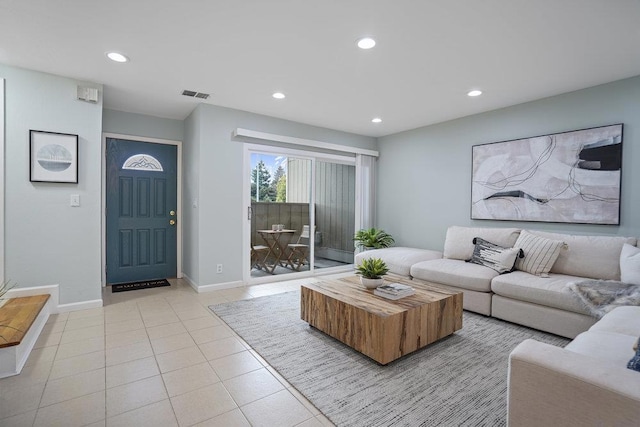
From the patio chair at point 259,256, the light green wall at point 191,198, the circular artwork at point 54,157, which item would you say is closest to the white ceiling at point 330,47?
the light green wall at point 191,198

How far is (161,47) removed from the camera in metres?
2.54

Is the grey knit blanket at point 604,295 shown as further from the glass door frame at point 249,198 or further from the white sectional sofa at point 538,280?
the glass door frame at point 249,198

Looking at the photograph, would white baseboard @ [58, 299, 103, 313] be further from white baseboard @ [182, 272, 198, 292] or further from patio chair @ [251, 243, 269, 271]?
patio chair @ [251, 243, 269, 271]

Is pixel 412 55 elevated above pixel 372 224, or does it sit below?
above

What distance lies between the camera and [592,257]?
9.73 ft

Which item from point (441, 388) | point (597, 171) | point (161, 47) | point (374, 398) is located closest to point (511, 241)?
point (597, 171)

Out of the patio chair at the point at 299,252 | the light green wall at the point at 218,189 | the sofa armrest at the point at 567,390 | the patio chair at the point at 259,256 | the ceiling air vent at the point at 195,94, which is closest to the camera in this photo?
A: the sofa armrest at the point at 567,390

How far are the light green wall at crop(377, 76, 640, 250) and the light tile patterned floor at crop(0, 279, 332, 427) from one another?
3.43 metres

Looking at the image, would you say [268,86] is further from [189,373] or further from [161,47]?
[189,373]

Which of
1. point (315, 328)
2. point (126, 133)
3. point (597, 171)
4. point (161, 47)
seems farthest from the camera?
point (126, 133)

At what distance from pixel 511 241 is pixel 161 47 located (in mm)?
4120

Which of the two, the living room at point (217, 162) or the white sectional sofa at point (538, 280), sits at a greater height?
the living room at point (217, 162)

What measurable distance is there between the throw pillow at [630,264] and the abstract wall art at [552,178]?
52cm

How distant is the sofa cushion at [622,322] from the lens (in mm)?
1806
